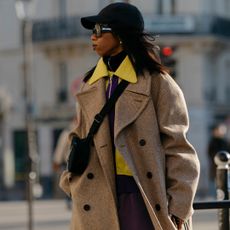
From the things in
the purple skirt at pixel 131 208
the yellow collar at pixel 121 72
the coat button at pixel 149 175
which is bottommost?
the purple skirt at pixel 131 208

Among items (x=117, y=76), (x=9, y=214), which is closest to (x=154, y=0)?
(x=9, y=214)

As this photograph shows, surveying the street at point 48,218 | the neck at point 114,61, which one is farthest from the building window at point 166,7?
the neck at point 114,61

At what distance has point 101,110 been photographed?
16.3 ft

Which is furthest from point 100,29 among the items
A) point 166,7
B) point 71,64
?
point 71,64

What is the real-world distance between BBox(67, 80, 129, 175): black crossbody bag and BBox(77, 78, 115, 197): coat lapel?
1.0 inches

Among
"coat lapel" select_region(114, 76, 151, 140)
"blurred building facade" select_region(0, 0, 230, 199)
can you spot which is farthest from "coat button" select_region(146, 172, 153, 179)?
"blurred building facade" select_region(0, 0, 230, 199)

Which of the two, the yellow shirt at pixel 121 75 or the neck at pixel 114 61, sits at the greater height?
the neck at pixel 114 61

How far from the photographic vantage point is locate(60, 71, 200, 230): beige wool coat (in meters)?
4.85

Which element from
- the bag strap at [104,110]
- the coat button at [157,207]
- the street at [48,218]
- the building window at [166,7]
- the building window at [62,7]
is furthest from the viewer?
the building window at [62,7]

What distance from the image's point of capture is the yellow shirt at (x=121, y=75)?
493 cm

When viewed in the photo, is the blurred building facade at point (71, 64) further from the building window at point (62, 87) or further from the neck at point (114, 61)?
the neck at point (114, 61)

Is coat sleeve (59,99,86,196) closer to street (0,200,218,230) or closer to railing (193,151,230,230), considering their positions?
railing (193,151,230,230)

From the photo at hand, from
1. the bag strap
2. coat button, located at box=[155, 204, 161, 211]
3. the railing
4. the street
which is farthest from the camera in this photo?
the street

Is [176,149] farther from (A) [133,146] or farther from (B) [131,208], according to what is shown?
(B) [131,208]
